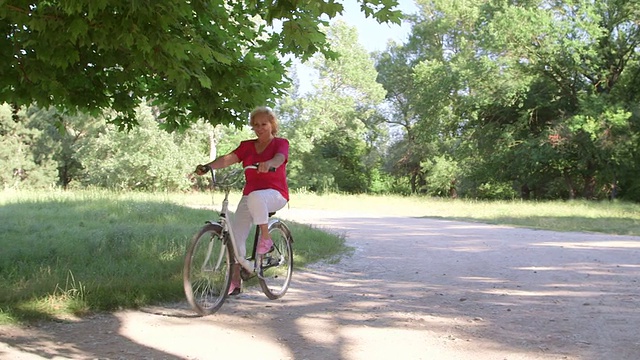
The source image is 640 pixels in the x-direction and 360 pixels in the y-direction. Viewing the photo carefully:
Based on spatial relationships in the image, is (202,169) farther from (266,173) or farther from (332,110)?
(332,110)

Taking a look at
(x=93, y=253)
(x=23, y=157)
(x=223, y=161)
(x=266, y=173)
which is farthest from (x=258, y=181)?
(x=23, y=157)

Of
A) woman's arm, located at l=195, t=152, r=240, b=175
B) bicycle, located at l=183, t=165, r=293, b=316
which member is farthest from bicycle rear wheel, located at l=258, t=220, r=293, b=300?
woman's arm, located at l=195, t=152, r=240, b=175

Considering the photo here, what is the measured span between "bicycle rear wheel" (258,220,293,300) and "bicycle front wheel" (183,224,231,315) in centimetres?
51

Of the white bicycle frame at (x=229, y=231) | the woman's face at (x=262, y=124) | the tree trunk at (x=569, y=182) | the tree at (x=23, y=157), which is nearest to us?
the white bicycle frame at (x=229, y=231)

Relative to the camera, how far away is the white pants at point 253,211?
19.6 feet

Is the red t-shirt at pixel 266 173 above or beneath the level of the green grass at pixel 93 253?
above

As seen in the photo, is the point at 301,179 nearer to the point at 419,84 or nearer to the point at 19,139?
the point at 419,84

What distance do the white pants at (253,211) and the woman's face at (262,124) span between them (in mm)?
580

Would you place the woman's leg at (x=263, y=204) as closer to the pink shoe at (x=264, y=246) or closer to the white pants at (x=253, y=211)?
the white pants at (x=253, y=211)

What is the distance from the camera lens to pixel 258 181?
603cm

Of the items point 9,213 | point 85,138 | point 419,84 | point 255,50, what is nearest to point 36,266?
point 255,50

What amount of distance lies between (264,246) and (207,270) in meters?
0.81

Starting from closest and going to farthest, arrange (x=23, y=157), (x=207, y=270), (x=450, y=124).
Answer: (x=207, y=270) < (x=450, y=124) < (x=23, y=157)

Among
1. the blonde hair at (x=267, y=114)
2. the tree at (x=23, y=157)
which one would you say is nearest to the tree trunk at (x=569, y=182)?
the blonde hair at (x=267, y=114)
